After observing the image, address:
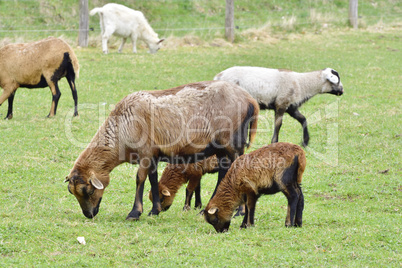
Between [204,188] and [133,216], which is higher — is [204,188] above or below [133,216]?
below

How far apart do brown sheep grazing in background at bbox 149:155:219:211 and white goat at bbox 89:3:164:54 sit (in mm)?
10677

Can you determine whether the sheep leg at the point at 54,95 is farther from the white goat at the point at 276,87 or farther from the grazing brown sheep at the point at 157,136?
the grazing brown sheep at the point at 157,136

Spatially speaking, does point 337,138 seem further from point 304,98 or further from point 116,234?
point 116,234

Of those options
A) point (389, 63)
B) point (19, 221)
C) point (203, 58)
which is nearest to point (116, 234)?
point (19, 221)

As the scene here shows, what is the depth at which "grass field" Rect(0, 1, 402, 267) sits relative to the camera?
19.2 ft

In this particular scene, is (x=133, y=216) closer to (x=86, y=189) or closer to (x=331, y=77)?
(x=86, y=189)

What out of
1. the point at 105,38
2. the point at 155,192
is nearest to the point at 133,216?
the point at 155,192

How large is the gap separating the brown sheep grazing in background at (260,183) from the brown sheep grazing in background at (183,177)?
0.89m

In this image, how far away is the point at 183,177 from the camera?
7.99 metres

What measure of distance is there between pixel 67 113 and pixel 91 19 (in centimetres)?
1042

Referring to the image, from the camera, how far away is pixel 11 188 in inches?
326

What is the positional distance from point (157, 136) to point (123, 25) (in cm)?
1159

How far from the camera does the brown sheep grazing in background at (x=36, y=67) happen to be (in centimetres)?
1189

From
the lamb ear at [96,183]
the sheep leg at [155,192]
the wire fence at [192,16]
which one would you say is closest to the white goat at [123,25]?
the wire fence at [192,16]
